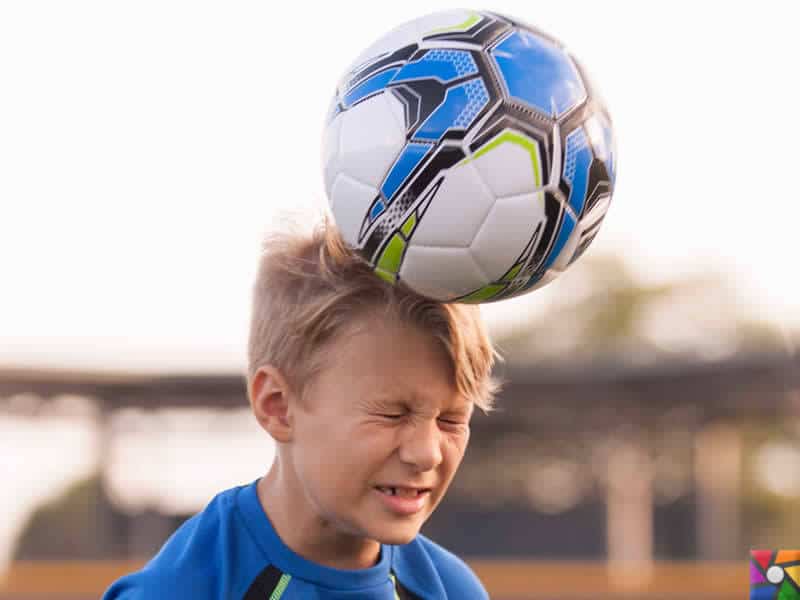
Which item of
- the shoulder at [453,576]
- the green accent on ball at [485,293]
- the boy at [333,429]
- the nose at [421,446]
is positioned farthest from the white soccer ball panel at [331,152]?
the shoulder at [453,576]

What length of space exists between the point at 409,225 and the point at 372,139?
23cm

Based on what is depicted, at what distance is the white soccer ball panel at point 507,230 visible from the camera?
3.06 meters

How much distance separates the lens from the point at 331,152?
10.6 feet

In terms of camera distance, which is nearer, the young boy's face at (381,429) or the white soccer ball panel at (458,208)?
the white soccer ball panel at (458,208)

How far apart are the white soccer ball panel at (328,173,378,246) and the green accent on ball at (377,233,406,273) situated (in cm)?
9

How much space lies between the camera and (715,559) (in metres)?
19.6

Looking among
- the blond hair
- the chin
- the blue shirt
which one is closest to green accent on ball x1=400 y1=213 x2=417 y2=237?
the blond hair

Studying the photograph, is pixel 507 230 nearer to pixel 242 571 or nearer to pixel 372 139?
pixel 372 139

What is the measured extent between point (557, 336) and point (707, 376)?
42.1 meters

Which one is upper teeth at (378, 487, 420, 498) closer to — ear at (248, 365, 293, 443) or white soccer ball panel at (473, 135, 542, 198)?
ear at (248, 365, 293, 443)

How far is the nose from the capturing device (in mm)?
3428

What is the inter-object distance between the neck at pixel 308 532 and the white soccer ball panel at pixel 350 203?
3.08 ft

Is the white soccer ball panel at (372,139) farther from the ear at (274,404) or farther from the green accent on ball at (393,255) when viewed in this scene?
the ear at (274,404)

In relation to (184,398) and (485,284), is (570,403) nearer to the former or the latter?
(184,398)
